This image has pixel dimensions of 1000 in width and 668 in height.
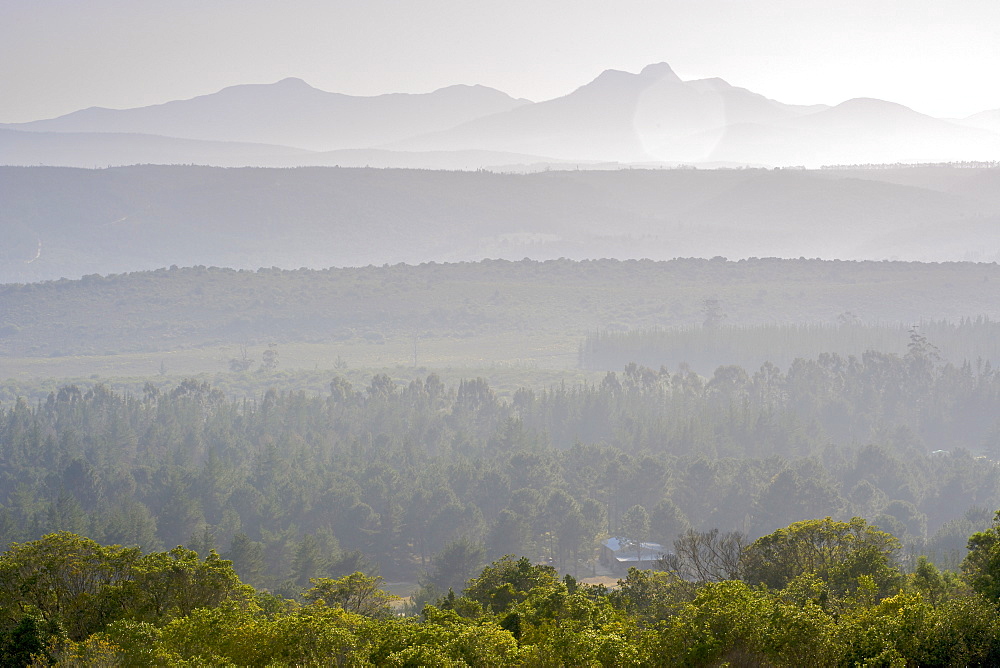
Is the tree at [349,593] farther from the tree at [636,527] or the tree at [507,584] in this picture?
the tree at [636,527]

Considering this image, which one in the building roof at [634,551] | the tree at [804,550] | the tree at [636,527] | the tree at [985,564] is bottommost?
the building roof at [634,551]

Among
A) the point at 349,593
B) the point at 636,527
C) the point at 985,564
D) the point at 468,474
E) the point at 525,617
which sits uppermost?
the point at 985,564

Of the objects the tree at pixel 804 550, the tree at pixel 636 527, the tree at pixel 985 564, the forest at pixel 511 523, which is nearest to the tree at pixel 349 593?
the forest at pixel 511 523

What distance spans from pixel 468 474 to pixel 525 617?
6441cm

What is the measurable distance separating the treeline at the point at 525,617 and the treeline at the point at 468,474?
106ft

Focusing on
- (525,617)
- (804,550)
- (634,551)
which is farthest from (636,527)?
(525,617)

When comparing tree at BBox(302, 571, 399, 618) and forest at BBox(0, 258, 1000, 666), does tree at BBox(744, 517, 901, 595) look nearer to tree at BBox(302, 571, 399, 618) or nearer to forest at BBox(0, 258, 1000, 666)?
forest at BBox(0, 258, 1000, 666)

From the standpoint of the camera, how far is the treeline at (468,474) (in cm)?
8856

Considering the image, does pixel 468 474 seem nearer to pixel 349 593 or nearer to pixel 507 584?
pixel 349 593

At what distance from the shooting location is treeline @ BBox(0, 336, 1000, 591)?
291 ft

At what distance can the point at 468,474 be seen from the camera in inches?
4040

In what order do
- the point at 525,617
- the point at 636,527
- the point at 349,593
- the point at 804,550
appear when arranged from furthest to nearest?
1. the point at 636,527
2. the point at 804,550
3. the point at 349,593
4. the point at 525,617

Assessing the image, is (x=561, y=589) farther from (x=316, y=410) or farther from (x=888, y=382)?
(x=888, y=382)

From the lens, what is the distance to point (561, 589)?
40.1 metres
